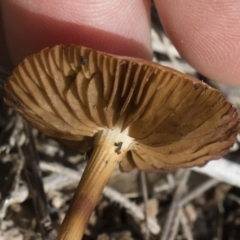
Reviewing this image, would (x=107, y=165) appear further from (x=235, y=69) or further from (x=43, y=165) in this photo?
(x=235, y=69)

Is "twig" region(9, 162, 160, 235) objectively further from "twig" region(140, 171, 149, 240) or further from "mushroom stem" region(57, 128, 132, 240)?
"mushroom stem" region(57, 128, 132, 240)

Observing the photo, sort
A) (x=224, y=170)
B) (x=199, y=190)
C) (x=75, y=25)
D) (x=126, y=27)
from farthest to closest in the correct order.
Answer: (x=199, y=190) < (x=224, y=170) < (x=126, y=27) < (x=75, y=25)

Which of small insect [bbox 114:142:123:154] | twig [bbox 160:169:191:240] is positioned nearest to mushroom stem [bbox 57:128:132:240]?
small insect [bbox 114:142:123:154]

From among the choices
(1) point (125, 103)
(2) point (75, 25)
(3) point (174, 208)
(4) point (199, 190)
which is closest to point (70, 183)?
(3) point (174, 208)

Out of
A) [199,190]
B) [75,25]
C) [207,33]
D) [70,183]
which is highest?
[207,33]

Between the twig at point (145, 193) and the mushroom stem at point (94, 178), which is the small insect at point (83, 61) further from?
the twig at point (145, 193)

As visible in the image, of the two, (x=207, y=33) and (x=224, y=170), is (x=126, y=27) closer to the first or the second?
(x=207, y=33)

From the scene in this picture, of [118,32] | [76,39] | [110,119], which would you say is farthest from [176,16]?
[110,119]
